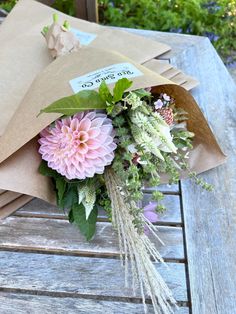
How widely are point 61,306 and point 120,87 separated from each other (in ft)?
1.36

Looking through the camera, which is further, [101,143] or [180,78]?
[180,78]

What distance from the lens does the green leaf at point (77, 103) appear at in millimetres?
888

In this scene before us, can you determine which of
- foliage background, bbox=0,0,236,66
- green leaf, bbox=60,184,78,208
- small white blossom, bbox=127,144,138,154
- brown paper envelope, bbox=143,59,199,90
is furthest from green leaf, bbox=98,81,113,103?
foliage background, bbox=0,0,236,66

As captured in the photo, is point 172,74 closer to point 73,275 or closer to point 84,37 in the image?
point 84,37

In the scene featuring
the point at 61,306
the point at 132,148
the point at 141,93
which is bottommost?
the point at 61,306

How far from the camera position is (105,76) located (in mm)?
998

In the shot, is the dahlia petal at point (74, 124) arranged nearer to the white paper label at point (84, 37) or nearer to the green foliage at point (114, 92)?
the green foliage at point (114, 92)

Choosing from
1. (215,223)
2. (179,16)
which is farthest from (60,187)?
(179,16)

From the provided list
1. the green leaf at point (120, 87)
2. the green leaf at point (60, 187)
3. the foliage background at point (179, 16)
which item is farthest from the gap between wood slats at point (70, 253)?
the foliage background at point (179, 16)

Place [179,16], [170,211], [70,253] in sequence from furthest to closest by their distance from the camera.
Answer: [179,16]
[170,211]
[70,253]

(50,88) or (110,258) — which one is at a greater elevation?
(50,88)

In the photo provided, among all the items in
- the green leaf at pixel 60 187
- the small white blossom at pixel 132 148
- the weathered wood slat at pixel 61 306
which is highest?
the small white blossom at pixel 132 148

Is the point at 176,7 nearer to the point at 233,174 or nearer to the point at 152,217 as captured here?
the point at 233,174

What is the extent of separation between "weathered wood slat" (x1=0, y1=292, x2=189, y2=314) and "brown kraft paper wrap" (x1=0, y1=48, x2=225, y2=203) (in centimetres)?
21
